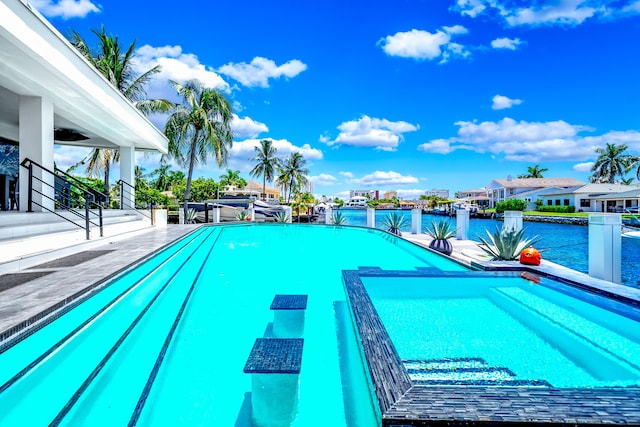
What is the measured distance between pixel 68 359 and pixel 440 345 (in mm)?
3079

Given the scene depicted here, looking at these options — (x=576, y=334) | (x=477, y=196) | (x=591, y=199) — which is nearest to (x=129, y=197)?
(x=576, y=334)

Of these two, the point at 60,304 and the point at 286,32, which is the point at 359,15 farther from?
the point at 60,304

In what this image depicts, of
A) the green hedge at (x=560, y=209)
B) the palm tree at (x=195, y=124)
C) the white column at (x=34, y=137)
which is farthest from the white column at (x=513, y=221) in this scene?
the green hedge at (x=560, y=209)

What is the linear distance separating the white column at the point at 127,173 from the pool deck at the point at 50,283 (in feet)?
24.5

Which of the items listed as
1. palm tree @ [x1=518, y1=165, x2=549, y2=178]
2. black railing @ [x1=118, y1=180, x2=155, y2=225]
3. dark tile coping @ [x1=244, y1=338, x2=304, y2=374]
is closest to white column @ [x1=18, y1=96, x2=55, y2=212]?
black railing @ [x1=118, y1=180, x2=155, y2=225]

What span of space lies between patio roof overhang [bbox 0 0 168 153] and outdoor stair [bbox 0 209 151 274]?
2.53 meters

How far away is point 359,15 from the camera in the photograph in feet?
50.2

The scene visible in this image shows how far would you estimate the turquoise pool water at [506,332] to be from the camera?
7.68 feet

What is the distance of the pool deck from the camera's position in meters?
2.60

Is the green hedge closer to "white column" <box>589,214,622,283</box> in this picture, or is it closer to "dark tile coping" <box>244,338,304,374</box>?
"white column" <box>589,214,622,283</box>

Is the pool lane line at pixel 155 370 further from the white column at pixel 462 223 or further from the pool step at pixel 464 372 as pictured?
the white column at pixel 462 223

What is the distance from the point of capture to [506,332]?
3139mm

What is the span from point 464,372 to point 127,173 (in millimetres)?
13472

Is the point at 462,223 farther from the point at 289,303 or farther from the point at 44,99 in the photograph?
the point at 44,99
